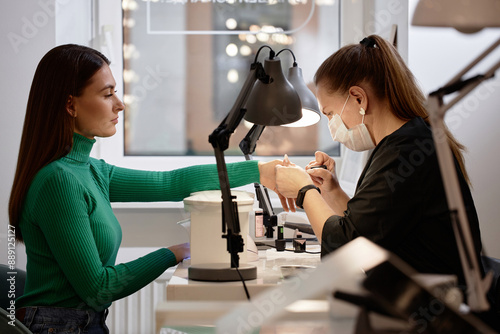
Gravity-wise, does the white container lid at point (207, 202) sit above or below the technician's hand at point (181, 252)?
above

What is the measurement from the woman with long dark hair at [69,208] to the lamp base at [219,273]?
0.18 meters

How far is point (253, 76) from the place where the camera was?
1269 mm

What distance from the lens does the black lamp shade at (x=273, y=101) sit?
1.40 m

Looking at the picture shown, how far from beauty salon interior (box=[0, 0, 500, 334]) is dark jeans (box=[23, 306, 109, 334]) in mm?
12

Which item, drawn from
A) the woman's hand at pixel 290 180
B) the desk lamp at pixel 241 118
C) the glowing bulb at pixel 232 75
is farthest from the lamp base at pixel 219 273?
the glowing bulb at pixel 232 75

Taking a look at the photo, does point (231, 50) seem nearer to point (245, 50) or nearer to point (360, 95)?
point (245, 50)

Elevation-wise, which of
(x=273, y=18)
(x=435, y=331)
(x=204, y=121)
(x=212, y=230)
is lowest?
(x=212, y=230)

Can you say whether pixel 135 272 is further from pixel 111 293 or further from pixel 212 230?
pixel 212 230

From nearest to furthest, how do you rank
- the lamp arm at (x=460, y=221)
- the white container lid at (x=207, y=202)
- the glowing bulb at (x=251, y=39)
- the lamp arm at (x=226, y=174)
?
the lamp arm at (x=460, y=221)
the lamp arm at (x=226, y=174)
the white container lid at (x=207, y=202)
the glowing bulb at (x=251, y=39)

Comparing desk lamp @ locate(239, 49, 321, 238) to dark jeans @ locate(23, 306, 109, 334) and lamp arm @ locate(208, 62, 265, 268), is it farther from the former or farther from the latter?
dark jeans @ locate(23, 306, 109, 334)

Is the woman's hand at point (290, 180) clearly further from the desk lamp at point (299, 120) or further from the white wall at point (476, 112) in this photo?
the white wall at point (476, 112)

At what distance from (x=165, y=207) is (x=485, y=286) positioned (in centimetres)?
215

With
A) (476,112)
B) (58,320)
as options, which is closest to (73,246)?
(58,320)

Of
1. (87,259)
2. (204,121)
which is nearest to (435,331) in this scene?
(87,259)
